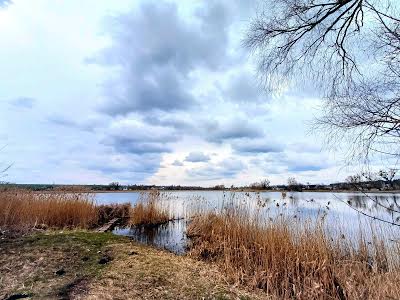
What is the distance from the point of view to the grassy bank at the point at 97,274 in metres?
4.20

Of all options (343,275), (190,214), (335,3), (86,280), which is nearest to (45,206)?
(190,214)

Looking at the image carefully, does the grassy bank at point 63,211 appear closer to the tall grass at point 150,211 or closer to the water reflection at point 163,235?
the tall grass at point 150,211

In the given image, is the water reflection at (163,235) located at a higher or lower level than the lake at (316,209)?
lower

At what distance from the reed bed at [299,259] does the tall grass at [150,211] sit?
762cm

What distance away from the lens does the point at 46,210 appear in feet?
38.4

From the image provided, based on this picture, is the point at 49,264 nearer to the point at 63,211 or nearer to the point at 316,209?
the point at 316,209

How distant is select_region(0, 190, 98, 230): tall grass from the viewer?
9227 millimetres

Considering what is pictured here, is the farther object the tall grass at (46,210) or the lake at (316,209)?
the tall grass at (46,210)

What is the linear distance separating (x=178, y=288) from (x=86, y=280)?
1.28 meters

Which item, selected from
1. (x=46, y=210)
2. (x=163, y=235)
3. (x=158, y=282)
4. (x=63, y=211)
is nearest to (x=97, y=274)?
(x=158, y=282)

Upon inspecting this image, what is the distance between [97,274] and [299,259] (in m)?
3.63

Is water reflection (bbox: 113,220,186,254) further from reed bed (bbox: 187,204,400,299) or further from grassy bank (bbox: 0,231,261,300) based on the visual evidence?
grassy bank (bbox: 0,231,261,300)

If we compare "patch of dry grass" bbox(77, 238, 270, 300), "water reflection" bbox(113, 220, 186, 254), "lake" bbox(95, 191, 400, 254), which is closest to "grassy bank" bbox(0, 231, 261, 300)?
"patch of dry grass" bbox(77, 238, 270, 300)

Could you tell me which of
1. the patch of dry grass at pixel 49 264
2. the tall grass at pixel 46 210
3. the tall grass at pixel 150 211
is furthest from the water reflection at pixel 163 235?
the patch of dry grass at pixel 49 264
